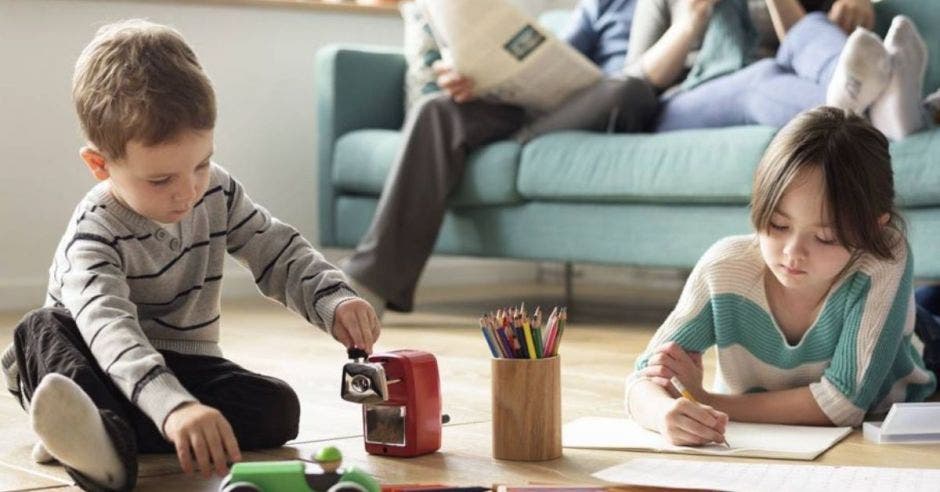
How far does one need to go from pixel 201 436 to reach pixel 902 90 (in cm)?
148

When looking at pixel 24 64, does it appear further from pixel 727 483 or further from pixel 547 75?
pixel 727 483

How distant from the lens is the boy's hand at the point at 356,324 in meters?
1.46

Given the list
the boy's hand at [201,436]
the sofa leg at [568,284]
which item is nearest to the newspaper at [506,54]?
the sofa leg at [568,284]

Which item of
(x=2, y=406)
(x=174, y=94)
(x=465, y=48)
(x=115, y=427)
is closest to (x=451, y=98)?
(x=465, y=48)

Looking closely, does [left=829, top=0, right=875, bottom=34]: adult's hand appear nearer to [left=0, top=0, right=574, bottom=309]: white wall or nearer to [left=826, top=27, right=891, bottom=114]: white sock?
[left=826, top=27, right=891, bottom=114]: white sock

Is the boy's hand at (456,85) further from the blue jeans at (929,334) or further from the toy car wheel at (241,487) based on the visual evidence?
the toy car wheel at (241,487)

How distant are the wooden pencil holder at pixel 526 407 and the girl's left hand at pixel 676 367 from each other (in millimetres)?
216

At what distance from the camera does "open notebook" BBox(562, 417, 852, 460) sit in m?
1.42

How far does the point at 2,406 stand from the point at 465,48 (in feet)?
4.61

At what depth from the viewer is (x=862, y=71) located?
2244 mm

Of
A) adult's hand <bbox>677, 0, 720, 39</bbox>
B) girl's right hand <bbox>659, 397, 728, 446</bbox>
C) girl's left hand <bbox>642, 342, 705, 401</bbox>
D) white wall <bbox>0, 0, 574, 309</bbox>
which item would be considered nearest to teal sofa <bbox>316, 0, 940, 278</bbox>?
adult's hand <bbox>677, 0, 720, 39</bbox>

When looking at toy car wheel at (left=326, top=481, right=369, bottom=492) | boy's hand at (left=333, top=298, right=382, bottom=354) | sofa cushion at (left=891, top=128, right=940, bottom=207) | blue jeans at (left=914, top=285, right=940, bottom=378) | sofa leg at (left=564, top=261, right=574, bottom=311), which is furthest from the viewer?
sofa leg at (left=564, top=261, right=574, bottom=311)

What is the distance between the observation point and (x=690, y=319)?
1629 millimetres

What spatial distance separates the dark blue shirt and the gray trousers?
28 cm
